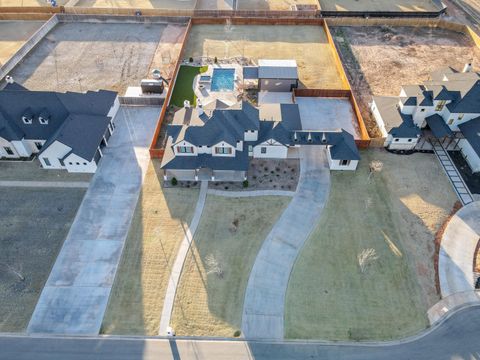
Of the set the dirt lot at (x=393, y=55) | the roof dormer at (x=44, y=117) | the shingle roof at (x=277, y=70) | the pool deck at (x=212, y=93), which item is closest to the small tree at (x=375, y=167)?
the dirt lot at (x=393, y=55)

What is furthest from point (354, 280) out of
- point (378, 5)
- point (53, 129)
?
point (378, 5)

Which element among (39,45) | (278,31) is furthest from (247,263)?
(39,45)

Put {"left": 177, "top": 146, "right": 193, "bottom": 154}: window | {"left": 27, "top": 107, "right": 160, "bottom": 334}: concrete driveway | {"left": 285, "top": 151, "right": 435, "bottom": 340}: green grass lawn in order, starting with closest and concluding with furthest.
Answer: {"left": 285, "top": 151, "right": 435, "bottom": 340}: green grass lawn, {"left": 27, "top": 107, "right": 160, "bottom": 334}: concrete driveway, {"left": 177, "top": 146, "right": 193, "bottom": 154}: window

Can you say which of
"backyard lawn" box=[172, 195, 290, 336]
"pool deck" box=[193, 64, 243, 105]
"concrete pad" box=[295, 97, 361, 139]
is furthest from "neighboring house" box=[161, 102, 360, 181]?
"pool deck" box=[193, 64, 243, 105]

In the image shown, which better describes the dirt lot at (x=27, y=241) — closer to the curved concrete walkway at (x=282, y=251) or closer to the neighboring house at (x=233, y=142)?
the neighboring house at (x=233, y=142)

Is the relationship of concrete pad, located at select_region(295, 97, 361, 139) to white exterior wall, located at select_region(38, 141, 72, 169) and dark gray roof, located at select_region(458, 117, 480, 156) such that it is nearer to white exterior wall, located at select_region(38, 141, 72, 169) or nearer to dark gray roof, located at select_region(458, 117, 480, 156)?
dark gray roof, located at select_region(458, 117, 480, 156)

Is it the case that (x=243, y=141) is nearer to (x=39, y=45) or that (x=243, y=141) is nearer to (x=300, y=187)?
(x=300, y=187)
